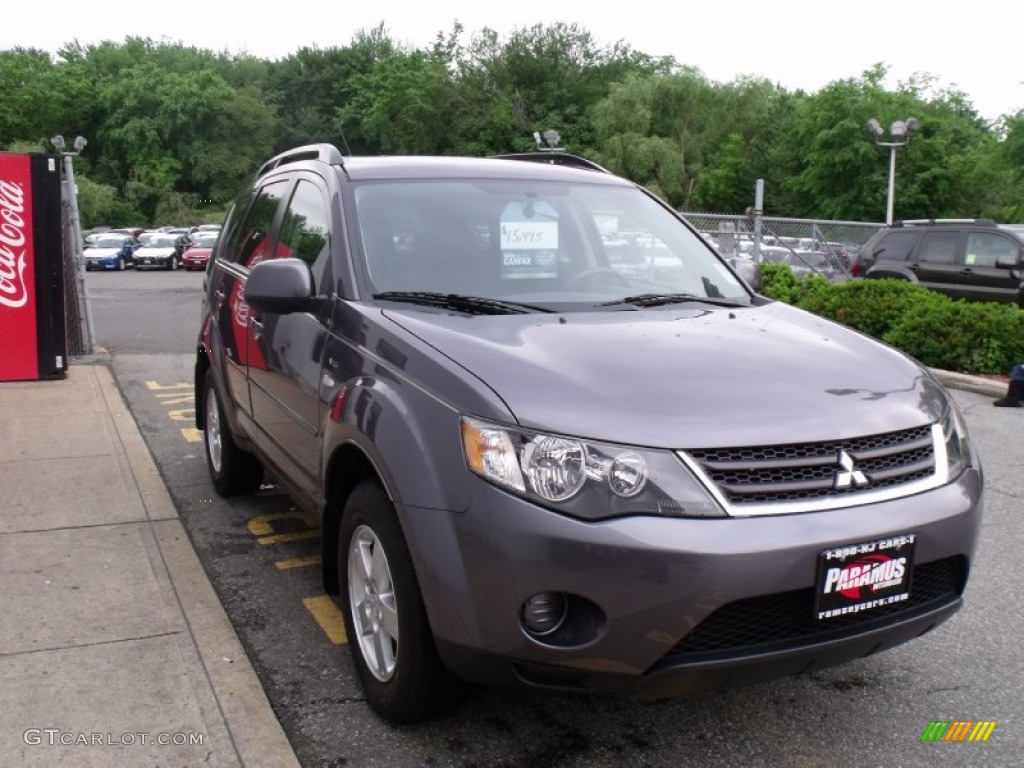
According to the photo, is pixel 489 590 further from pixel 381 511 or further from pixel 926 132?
pixel 926 132

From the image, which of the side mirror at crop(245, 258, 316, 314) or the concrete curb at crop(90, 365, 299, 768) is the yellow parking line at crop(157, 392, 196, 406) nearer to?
the concrete curb at crop(90, 365, 299, 768)

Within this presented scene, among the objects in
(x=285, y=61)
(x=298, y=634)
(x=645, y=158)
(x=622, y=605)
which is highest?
(x=285, y=61)

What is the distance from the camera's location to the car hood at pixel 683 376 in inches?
103

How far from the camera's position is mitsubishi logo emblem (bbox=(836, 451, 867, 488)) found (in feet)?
8.76

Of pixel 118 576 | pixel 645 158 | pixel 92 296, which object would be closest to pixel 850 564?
pixel 118 576

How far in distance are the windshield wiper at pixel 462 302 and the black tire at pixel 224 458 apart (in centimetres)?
209

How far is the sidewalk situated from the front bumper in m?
0.87

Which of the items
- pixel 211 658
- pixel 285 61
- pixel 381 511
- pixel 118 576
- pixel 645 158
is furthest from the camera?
pixel 285 61

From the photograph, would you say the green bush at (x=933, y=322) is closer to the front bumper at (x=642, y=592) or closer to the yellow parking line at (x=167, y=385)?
the yellow parking line at (x=167, y=385)

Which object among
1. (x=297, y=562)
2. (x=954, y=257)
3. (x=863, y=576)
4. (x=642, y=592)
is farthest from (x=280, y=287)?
(x=954, y=257)

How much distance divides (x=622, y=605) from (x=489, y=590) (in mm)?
343

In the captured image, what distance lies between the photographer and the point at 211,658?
3.61 m

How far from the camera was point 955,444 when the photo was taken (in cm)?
309

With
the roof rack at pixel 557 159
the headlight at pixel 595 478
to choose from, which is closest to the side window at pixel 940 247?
the roof rack at pixel 557 159
